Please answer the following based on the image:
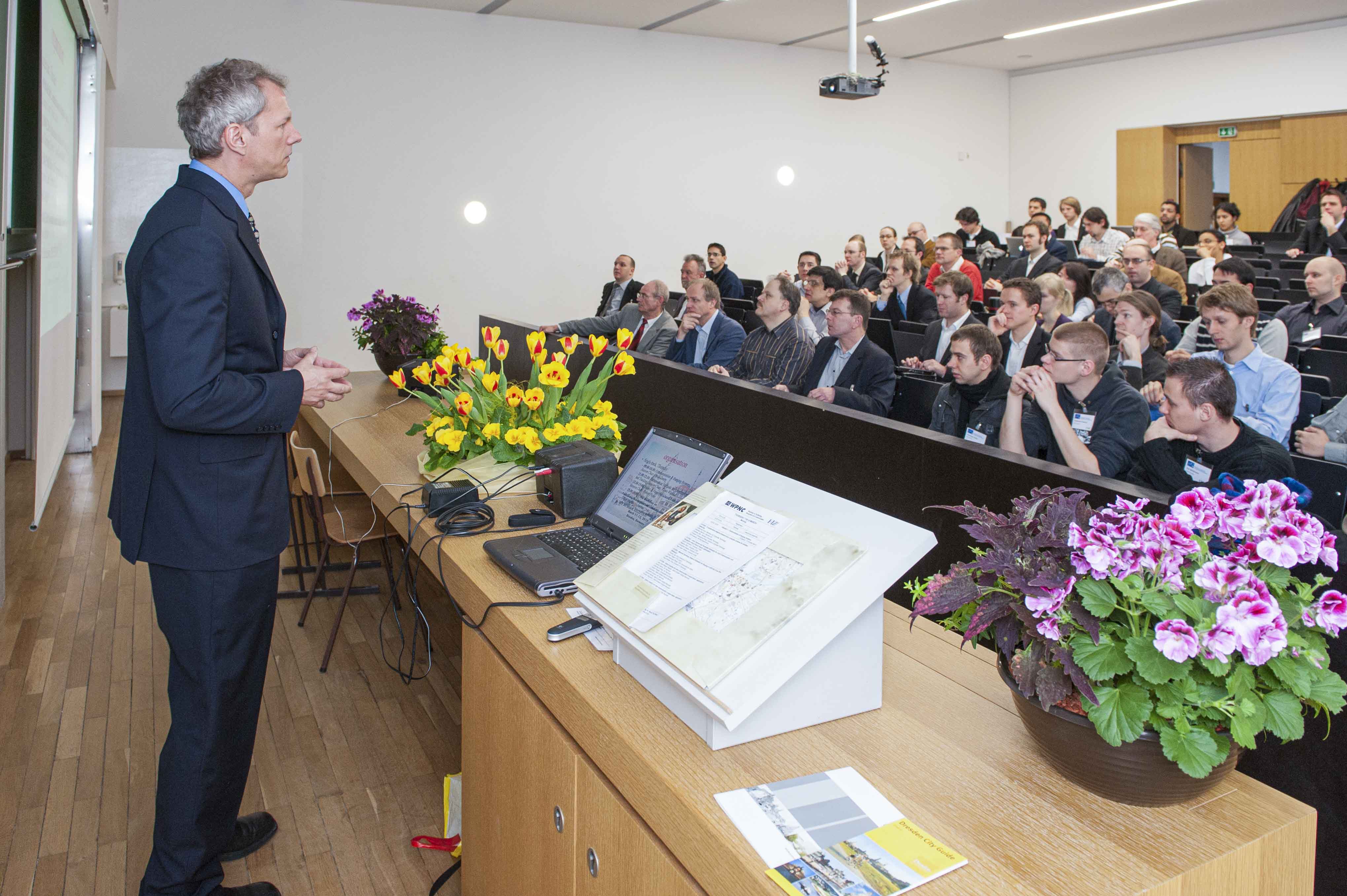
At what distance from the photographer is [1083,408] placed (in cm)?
345

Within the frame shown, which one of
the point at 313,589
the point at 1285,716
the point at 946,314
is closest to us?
the point at 1285,716

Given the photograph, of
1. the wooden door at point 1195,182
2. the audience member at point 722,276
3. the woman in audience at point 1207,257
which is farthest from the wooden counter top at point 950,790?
the wooden door at point 1195,182

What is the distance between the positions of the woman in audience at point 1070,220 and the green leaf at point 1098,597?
10.5 metres

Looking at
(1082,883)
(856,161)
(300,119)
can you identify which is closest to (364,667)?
(1082,883)

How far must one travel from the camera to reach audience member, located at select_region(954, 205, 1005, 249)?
35.0 feet

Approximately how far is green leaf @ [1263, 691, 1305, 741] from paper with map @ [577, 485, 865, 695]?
476 mm

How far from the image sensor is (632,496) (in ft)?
6.86

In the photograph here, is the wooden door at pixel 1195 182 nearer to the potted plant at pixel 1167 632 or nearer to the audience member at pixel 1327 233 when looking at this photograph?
the audience member at pixel 1327 233

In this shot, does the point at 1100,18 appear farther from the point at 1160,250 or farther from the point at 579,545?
the point at 579,545

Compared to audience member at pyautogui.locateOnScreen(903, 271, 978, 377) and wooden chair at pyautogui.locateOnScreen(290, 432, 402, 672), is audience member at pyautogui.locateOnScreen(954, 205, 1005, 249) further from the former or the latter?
wooden chair at pyautogui.locateOnScreen(290, 432, 402, 672)

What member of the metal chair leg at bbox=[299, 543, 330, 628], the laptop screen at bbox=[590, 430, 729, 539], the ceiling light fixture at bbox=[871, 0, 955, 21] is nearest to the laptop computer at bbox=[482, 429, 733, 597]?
the laptop screen at bbox=[590, 430, 729, 539]

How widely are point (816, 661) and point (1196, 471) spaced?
188 cm

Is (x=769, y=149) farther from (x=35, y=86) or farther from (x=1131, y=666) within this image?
(x=1131, y=666)

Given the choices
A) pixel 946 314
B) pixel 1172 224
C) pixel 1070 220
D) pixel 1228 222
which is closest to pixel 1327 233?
pixel 1228 222
